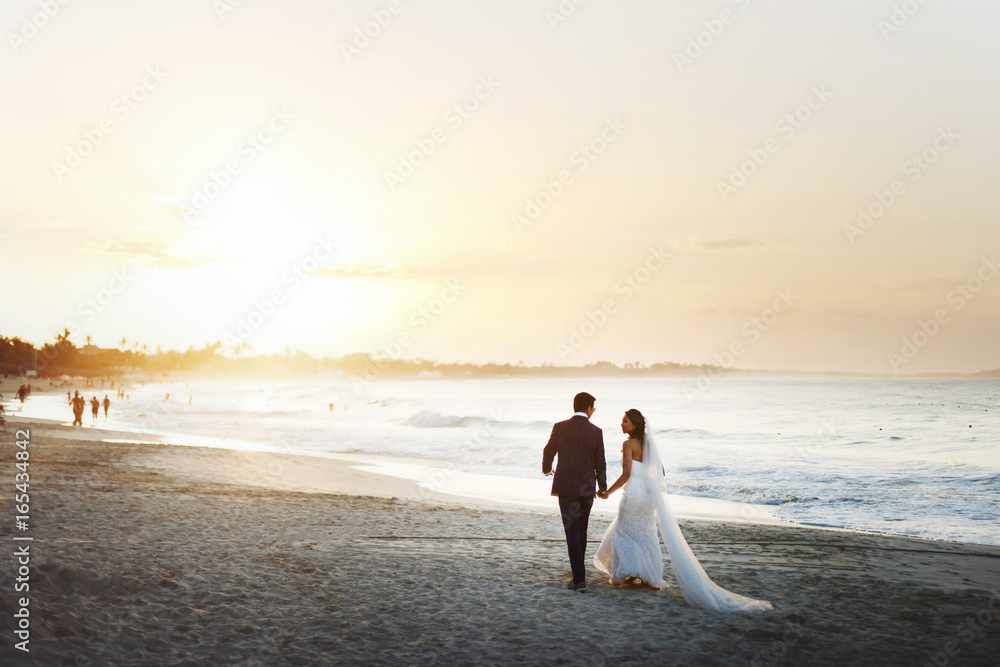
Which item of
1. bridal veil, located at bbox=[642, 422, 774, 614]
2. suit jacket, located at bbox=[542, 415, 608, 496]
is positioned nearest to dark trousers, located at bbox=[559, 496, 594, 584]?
suit jacket, located at bbox=[542, 415, 608, 496]

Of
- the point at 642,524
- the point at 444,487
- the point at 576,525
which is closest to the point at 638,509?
the point at 642,524

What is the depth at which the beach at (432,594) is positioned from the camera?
5.75 meters

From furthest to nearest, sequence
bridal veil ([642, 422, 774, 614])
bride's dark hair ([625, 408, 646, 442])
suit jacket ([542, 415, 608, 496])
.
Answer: bride's dark hair ([625, 408, 646, 442])
suit jacket ([542, 415, 608, 496])
bridal veil ([642, 422, 774, 614])

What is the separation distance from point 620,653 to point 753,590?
119 inches

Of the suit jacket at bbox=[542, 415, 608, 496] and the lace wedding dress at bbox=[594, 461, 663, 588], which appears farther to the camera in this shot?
the lace wedding dress at bbox=[594, 461, 663, 588]

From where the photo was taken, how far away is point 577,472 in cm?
755

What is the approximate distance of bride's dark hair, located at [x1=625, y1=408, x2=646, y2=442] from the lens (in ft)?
25.5

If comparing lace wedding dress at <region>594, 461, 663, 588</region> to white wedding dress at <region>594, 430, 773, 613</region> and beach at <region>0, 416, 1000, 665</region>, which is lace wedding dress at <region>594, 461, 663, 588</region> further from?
beach at <region>0, 416, 1000, 665</region>

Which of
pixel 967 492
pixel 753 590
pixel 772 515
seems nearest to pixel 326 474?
pixel 772 515

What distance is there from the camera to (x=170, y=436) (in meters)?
33.5

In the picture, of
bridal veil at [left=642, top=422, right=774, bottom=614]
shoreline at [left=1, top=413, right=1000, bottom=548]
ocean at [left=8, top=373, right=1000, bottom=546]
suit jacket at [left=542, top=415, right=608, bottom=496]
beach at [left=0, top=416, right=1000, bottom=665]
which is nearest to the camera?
beach at [left=0, top=416, right=1000, bottom=665]

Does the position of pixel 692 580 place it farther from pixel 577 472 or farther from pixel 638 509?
pixel 577 472

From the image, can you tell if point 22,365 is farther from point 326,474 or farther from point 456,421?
point 326,474

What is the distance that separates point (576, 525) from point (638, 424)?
4.43 feet
